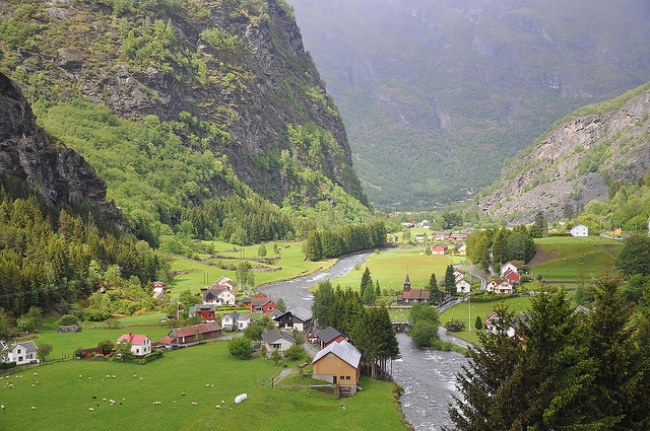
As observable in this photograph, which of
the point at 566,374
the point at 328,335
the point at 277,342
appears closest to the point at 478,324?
the point at 328,335

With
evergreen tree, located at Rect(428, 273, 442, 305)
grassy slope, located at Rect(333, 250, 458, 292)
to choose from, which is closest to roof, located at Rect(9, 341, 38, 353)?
evergreen tree, located at Rect(428, 273, 442, 305)

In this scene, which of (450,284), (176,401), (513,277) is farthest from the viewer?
(513,277)

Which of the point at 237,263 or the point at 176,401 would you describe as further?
the point at 237,263

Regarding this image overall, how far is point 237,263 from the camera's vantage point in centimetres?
14000

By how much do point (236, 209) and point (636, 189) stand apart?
4363 inches

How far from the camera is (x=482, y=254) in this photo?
123188 mm

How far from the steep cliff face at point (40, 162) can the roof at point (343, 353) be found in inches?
2929

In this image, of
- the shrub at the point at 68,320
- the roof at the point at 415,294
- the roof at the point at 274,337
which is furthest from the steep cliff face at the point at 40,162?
the roof at the point at 415,294

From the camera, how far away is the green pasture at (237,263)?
116 meters

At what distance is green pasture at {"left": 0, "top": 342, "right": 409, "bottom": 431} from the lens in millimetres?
44969

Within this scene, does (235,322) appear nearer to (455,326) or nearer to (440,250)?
(455,326)

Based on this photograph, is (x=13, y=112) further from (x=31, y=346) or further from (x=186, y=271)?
(x=31, y=346)

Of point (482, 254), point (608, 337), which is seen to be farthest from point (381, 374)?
point (482, 254)

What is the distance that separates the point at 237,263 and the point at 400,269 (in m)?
35.6
